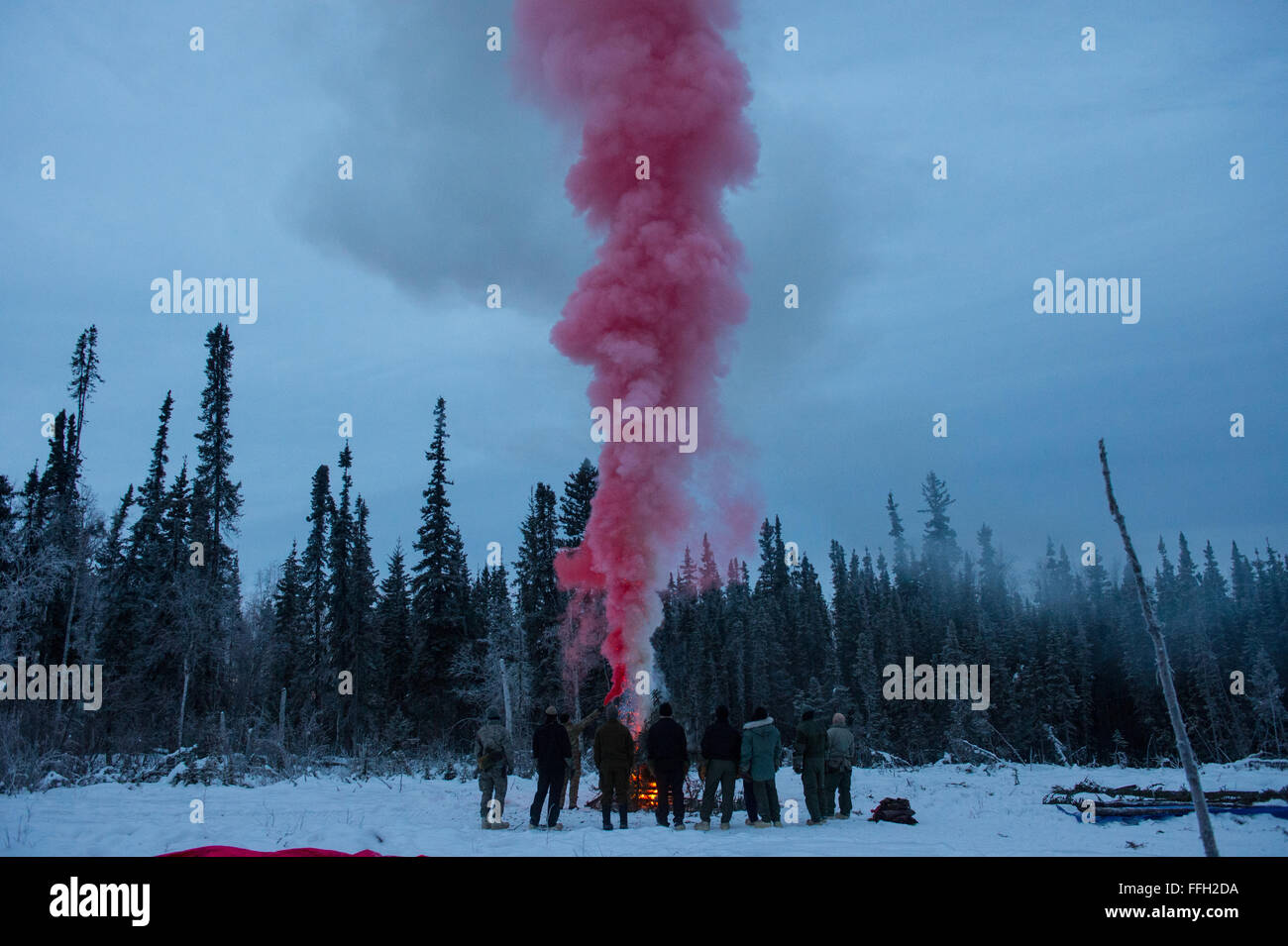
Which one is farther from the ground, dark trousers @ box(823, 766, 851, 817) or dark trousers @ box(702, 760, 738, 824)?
dark trousers @ box(702, 760, 738, 824)

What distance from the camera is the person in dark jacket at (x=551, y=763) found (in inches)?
553

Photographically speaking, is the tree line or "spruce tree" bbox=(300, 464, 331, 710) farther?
"spruce tree" bbox=(300, 464, 331, 710)

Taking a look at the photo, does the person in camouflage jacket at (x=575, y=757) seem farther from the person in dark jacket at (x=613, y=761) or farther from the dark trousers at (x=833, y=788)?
the dark trousers at (x=833, y=788)

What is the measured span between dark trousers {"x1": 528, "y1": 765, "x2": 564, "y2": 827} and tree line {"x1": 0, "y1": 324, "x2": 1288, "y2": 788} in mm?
10274

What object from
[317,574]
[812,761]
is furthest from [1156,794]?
[317,574]

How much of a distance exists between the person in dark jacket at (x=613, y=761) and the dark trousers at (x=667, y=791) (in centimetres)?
61

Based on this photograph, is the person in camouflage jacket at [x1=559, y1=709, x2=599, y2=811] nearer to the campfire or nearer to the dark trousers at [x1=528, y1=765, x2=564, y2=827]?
the campfire

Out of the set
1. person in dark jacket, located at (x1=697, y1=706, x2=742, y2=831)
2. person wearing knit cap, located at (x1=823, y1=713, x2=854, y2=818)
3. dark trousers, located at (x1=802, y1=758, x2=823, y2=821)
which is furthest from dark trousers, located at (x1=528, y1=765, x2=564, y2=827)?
person wearing knit cap, located at (x1=823, y1=713, x2=854, y2=818)

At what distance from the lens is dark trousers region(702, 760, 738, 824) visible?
14.1 metres

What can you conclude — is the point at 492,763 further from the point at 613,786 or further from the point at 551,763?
the point at 613,786

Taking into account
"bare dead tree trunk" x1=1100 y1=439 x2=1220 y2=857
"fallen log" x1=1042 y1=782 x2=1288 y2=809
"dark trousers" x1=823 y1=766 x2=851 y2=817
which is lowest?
"fallen log" x1=1042 y1=782 x2=1288 y2=809

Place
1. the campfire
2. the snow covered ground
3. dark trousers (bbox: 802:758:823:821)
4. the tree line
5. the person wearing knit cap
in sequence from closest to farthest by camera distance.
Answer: the snow covered ground < dark trousers (bbox: 802:758:823:821) < the person wearing knit cap < the campfire < the tree line

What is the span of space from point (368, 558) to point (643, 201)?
133 ft
